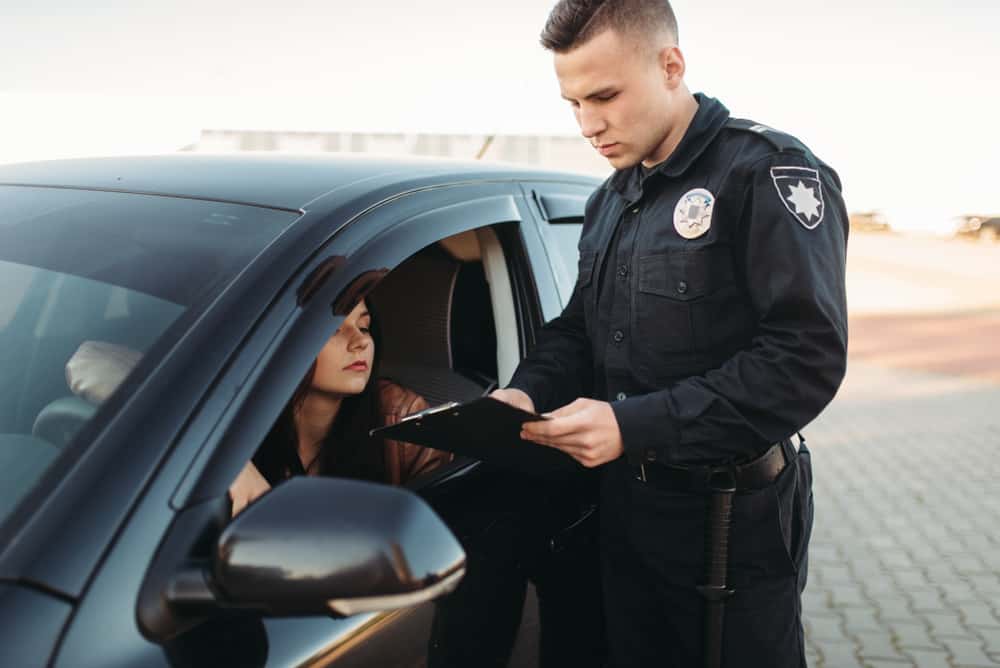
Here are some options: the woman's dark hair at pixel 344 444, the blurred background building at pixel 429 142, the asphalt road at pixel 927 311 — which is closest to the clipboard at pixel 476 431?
the woman's dark hair at pixel 344 444

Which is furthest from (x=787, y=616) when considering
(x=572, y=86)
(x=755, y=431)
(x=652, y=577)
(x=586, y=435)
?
(x=572, y=86)

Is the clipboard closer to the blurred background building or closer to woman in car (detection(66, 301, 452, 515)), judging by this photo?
woman in car (detection(66, 301, 452, 515))

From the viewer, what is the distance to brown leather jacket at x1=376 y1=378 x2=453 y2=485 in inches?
74.5

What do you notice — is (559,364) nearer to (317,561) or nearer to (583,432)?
(583,432)

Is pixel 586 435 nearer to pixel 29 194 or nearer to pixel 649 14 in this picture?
pixel 649 14

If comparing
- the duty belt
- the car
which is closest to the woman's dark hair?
the car

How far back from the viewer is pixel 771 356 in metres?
1.57

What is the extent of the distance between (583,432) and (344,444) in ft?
2.37

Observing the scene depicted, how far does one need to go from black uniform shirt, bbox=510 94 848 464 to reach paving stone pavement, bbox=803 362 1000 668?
2188 mm

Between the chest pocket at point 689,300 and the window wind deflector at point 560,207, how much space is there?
57 cm

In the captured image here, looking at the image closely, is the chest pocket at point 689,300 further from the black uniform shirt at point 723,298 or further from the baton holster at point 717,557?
the baton holster at point 717,557

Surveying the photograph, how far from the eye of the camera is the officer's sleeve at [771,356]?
61.4 inches

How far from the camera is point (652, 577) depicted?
71.1 inches

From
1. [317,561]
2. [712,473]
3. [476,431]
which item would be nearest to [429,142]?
[712,473]
